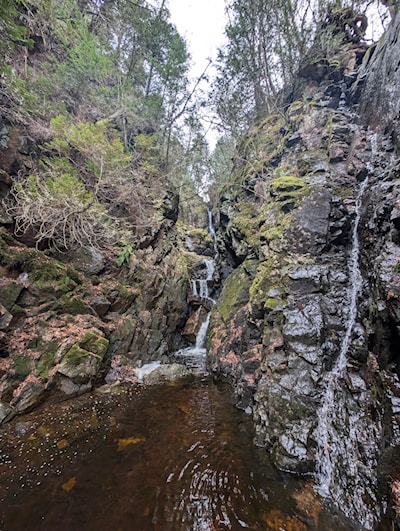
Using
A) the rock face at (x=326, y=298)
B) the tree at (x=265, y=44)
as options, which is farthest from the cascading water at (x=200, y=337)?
the tree at (x=265, y=44)

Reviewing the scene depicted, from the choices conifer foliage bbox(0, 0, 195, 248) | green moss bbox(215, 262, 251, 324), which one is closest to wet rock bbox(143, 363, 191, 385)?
green moss bbox(215, 262, 251, 324)

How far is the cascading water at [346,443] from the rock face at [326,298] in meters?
0.02

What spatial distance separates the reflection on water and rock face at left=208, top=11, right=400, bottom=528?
0.63 metres

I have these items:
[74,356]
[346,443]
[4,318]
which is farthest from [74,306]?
[346,443]

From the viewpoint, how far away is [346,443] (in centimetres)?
373

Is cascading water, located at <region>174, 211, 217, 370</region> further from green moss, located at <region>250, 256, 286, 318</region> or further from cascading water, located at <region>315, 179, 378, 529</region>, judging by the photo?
cascading water, located at <region>315, 179, 378, 529</region>

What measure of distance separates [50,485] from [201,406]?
10.7 feet

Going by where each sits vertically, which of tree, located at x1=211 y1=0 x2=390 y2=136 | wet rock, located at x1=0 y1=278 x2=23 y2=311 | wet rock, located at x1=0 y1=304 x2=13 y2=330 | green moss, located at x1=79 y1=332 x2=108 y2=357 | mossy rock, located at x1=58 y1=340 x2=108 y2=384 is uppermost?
tree, located at x1=211 y1=0 x2=390 y2=136

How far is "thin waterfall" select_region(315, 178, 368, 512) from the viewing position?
3605 millimetres

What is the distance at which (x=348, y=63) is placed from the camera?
10.3 meters

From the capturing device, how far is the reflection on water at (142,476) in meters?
3.04

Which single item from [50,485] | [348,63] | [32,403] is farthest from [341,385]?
[348,63]

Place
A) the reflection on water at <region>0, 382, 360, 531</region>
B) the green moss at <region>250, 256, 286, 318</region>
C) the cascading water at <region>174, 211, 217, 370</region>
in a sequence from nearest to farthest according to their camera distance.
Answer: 1. the reflection on water at <region>0, 382, 360, 531</region>
2. the green moss at <region>250, 256, 286, 318</region>
3. the cascading water at <region>174, 211, 217, 370</region>

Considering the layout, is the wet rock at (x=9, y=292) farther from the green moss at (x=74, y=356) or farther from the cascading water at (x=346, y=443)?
the cascading water at (x=346, y=443)
